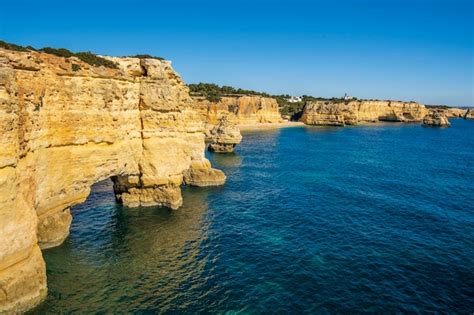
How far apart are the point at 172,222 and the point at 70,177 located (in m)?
10.8

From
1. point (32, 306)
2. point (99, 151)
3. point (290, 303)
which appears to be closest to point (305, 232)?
point (290, 303)

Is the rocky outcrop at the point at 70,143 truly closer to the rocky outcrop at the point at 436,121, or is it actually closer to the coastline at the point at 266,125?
the coastline at the point at 266,125

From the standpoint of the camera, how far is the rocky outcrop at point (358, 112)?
541 feet

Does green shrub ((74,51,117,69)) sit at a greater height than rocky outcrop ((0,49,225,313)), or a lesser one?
greater

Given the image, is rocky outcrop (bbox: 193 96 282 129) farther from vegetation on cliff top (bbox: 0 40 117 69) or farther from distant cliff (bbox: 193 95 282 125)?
vegetation on cliff top (bbox: 0 40 117 69)

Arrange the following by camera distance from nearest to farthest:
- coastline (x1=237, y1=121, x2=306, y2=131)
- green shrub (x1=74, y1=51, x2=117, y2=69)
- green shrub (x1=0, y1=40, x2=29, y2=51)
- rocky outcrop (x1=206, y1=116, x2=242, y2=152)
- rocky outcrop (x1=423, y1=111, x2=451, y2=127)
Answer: green shrub (x1=0, y1=40, x2=29, y2=51) < green shrub (x1=74, y1=51, x2=117, y2=69) < rocky outcrop (x1=206, y1=116, x2=242, y2=152) < coastline (x1=237, y1=121, x2=306, y2=131) < rocky outcrop (x1=423, y1=111, x2=451, y2=127)

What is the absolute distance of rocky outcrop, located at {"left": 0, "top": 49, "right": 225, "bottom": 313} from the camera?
60.6 ft

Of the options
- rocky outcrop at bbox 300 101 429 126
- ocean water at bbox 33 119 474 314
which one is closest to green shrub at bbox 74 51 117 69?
ocean water at bbox 33 119 474 314

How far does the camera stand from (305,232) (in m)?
31.7

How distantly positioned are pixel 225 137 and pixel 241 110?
214 feet

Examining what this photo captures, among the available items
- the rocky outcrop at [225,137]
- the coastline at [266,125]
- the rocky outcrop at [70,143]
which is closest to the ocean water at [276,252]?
the rocky outcrop at [70,143]

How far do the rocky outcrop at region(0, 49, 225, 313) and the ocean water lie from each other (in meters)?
2.29

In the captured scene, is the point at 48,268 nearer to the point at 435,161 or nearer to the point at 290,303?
the point at 290,303

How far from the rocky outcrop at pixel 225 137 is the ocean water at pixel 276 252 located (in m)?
26.4
